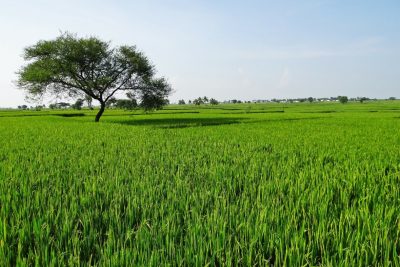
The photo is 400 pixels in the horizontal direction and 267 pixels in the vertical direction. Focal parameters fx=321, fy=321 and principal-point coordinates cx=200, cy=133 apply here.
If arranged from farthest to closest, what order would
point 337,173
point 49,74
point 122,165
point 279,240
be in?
point 49,74 < point 122,165 < point 337,173 < point 279,240

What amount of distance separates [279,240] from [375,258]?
2.79 ft

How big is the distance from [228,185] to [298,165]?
331 centimetres

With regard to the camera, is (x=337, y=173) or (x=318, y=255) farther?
(x=337, y=173)

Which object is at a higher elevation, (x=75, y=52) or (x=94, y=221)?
(x=75, y=52)

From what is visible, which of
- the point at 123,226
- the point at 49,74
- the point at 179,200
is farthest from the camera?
the point at 49,74

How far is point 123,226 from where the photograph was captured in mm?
3818

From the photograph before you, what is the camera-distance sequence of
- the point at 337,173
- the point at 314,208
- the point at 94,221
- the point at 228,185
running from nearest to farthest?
the point at 94,221, the point at 314,208, the point at 228,185, the point at 337,173

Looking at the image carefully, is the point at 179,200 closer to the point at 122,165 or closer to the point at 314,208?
the point at 314,208

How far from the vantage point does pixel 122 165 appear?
8.39 metres

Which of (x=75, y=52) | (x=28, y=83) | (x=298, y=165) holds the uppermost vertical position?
(x=75, y=52)

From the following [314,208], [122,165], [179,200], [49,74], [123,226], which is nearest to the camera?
[123,226]

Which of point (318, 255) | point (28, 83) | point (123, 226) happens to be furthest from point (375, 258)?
point (28, 83)

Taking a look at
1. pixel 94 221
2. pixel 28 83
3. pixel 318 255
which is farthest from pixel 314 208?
pixel 28 83

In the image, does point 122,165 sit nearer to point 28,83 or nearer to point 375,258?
point 375,258
